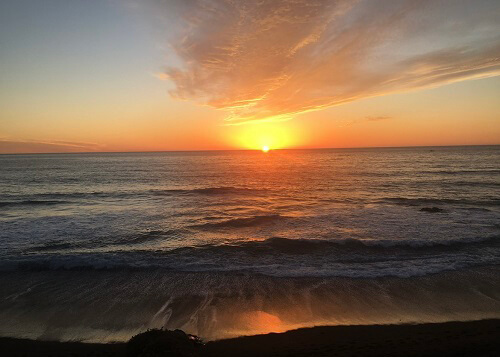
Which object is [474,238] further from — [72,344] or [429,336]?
[72,344]

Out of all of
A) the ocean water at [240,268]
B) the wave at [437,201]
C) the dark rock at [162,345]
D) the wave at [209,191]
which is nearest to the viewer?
the dark rock at [162,345]

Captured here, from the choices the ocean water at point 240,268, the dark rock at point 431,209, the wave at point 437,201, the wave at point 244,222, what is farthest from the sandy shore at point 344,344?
the wave at point 437,201

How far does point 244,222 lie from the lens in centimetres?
2105

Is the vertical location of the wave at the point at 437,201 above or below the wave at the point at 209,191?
above

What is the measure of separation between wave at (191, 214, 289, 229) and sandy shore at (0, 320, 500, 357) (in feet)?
41.1

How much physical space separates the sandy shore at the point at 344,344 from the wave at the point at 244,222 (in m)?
12.5

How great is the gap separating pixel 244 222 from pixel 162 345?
15.1m

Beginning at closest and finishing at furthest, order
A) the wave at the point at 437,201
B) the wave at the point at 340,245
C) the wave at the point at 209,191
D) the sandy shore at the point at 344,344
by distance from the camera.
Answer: the sandy shore at the point at 344,344 → the wave at the point at 340,245 → the wave at the point at 437,201 → the wave at the point at 209,191

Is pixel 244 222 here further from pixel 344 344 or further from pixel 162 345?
pixel 162 345

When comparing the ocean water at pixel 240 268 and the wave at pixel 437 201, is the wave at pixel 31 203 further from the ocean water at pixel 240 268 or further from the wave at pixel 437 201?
the wave at pixel 437 201

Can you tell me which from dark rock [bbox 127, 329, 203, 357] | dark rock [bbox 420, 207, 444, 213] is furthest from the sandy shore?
dark rock [bbox 420, 207, 444, 213]

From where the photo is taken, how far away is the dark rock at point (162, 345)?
5.94 meters

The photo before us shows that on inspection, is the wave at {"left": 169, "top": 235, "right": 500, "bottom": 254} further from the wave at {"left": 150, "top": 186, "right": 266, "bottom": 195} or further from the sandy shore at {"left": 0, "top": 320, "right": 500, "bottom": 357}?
the wave at {"left": 150, "top": 186, "right": 266, "bottom": 195}

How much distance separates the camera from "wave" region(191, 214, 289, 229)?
20.0 meters
